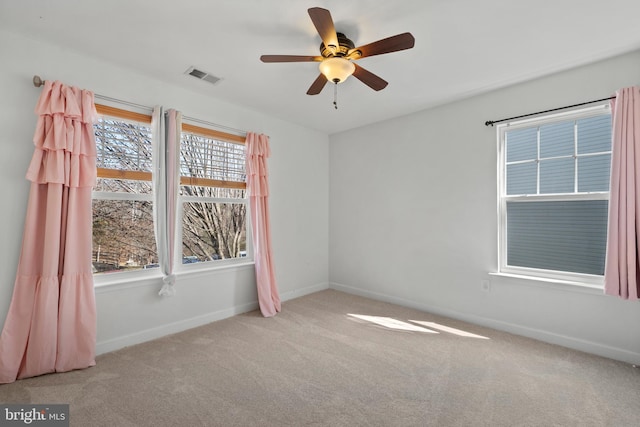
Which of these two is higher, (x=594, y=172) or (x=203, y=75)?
(x=203, y=75)

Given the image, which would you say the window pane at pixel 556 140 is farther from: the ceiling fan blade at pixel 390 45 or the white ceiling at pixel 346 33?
the ceiling fan blade at pixel 390 45

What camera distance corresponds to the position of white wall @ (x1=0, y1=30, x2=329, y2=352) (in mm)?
2121

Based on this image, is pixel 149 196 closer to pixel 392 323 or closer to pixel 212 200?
pixel 212 200

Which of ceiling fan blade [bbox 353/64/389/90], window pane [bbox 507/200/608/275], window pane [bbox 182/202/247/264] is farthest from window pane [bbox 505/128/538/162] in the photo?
window pane [bbox 182/202/247/264]

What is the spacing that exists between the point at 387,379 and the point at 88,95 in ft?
10.8

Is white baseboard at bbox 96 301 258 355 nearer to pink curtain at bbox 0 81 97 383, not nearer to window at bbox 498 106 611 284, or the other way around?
pink curtain at bbox 0 81 97 383

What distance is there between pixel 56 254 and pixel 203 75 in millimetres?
1965

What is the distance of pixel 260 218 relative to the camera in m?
3.46

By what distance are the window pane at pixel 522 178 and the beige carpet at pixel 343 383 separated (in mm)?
1485

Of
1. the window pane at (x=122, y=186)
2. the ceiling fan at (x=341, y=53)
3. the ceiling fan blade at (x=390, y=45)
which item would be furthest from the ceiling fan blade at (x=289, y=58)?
the window pane at (x=122, y=186)

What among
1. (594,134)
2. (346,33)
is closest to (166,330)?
(346,33)

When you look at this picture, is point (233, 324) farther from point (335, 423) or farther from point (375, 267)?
point (375, 267)

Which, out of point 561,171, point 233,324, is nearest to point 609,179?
point 561,171

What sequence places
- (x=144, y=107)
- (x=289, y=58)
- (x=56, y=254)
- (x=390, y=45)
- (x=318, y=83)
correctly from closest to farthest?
1. (x=390, y=45)
2. (x=289, y=58)
3. (x=56, y=254)
4. (x=318, y=83)
5. (x=144, y=107)
